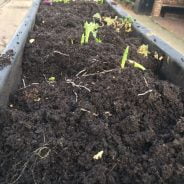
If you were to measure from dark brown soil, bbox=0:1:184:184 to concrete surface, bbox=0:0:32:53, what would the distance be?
236 centimetres

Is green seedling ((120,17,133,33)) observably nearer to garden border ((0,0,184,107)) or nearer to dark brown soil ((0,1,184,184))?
garden border ((0,0,184,107))

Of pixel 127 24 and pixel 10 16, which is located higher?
pixel 127 24

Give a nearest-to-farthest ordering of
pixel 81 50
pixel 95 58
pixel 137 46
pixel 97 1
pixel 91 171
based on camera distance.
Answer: pixel 91 171
pixel 95 58
pixel 81 50
pixel 137 46
pixel 97 1

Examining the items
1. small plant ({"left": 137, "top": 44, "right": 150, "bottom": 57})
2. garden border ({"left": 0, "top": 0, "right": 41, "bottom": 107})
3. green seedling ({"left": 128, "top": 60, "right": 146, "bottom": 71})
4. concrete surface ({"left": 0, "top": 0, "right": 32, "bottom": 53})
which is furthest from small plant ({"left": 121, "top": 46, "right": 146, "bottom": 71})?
concrete surface ({"left": 0, "top": 0, "right": 32, "bottom": 53})

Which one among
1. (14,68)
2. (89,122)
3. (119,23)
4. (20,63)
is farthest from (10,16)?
(89,122)

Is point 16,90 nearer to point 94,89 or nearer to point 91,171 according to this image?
point 94,89

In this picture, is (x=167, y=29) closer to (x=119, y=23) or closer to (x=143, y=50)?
(x=119, y=23)

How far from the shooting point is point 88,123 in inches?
62.4

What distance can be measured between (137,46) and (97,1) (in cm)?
164

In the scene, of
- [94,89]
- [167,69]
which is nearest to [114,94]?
[94,89]

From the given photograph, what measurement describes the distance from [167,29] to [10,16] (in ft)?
9.17

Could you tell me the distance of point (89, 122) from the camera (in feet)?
5.20

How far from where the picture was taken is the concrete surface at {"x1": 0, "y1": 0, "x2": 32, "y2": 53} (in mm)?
4844

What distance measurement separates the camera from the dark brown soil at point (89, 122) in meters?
1.37
